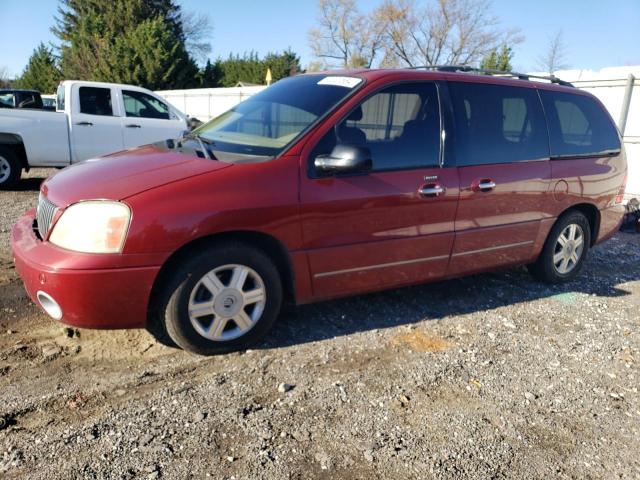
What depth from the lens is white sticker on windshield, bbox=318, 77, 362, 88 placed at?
3.76 m

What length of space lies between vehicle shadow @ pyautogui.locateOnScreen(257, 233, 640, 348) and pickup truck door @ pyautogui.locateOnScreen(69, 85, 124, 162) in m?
6.91

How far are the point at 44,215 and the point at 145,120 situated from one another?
7.31m

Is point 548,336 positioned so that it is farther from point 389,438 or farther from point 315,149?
point 315,149

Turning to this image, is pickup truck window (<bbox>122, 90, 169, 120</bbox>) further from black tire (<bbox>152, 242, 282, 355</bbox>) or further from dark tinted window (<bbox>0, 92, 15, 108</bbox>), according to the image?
black tire (<bbox>152, 242, 282, 355</bbox>)

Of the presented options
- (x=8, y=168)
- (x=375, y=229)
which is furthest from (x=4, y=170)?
(x=375, y=229)

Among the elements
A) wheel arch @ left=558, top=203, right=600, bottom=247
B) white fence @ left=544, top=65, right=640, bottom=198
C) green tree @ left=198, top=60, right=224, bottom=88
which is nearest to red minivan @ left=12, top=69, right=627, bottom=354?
wheel arch @ left=558, top=203, right=600, bottom=247

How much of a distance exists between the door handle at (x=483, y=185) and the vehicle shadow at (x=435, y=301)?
103 centimetres

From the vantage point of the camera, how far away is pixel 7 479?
87.7 inches

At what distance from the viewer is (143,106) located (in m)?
10.1

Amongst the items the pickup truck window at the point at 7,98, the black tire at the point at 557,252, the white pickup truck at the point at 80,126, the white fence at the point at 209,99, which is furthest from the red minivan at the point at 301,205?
the white fence at the point at 209,99

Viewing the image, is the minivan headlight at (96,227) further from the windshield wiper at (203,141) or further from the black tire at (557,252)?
the black tire at (557,252)

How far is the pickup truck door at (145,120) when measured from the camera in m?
9.88

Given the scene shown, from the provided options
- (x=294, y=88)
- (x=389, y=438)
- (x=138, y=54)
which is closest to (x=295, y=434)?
(x=389, y=438)

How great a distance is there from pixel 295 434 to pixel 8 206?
6.72 metres
